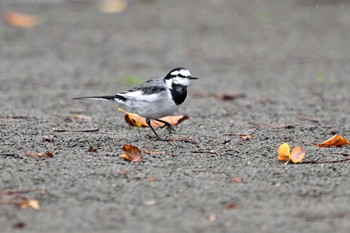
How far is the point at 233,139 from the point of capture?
6898mm

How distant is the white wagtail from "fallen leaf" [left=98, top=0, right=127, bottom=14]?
8.69 m

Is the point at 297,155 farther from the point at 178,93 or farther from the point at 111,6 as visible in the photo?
the point at 111,6

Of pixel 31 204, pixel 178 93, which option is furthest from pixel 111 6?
pixel 31 204

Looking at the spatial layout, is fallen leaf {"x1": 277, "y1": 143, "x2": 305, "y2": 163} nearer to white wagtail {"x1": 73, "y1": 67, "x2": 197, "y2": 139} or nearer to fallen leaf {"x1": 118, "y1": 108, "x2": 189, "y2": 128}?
white wagtail {"x1": 73, "y1": 67, "x2": 197, "y2": 139}

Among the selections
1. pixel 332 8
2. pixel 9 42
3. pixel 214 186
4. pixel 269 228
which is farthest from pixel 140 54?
pixel 269 228

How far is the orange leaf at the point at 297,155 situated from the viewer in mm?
5914

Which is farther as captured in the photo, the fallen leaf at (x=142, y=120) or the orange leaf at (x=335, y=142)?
the fallen leaf at (x=142, y=120)

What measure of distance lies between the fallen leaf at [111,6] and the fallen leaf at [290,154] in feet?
33.2

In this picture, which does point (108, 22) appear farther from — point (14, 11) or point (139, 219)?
point (139, 219)

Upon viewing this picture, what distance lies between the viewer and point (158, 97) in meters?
6.98

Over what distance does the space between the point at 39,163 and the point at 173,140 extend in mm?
1385

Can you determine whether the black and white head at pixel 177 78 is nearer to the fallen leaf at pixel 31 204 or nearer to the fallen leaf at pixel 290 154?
the fallen leaf at pixel 290 154

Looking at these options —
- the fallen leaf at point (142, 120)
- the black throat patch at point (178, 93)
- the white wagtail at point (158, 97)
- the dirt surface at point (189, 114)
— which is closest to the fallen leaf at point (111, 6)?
the dirt surface at point (189, 114)

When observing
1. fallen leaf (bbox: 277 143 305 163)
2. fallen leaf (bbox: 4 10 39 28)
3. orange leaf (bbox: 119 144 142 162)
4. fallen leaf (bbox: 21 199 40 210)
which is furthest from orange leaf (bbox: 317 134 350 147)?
fallen leaf (bbox: 4 10 39 28)
